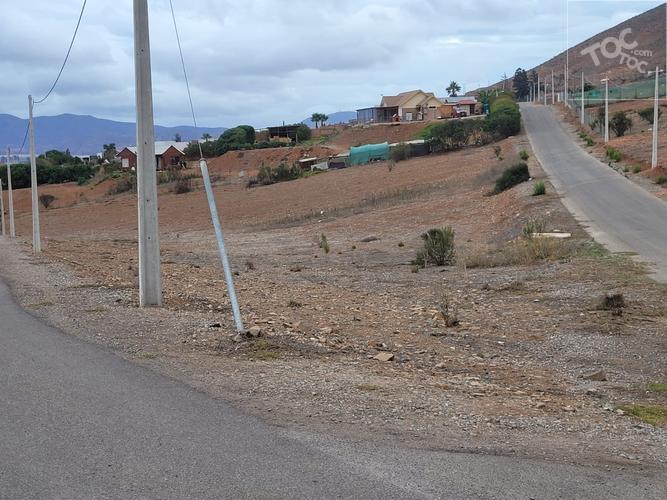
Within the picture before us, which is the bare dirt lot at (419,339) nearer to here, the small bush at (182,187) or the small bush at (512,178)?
the small bush at (512,178)

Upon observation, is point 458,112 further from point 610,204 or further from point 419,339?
point 419,339

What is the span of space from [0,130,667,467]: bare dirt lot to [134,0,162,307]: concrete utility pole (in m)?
0.58

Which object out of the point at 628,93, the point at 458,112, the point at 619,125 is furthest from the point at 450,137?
the point at 458,112

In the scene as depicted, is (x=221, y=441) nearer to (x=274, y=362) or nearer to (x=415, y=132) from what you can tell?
(x=274, y=362)

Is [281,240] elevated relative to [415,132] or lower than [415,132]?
lower

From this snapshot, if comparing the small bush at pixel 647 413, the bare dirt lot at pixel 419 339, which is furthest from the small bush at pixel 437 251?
the small bush at pixel 647 413

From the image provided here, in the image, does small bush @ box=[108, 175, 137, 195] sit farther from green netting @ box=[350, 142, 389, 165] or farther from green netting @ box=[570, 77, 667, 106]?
green netting @ box=[570, 77, 667, 106]

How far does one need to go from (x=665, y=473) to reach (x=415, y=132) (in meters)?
110

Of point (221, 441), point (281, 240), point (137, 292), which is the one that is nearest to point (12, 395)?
point (221, 441)

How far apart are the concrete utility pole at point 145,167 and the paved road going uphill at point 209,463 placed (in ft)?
18.2

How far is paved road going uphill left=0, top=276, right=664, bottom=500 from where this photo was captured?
517cm

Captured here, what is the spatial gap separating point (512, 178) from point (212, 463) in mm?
42051

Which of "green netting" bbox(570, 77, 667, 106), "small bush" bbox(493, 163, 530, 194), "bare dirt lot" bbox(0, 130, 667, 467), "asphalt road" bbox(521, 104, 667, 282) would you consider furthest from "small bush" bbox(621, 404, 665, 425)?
"green netting" bbox(570, 77, 667, 106)

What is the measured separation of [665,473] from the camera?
18.4 ft
